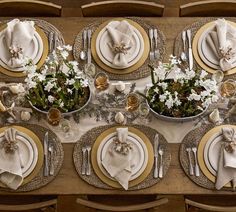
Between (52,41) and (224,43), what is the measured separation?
2.93 ft

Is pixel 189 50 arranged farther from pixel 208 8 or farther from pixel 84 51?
pixel 84 51

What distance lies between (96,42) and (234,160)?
0.92 metres

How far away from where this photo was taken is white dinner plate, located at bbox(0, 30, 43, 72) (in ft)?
7.47

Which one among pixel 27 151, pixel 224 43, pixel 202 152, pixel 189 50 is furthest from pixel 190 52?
pixel 27 151

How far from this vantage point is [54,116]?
7.02ft

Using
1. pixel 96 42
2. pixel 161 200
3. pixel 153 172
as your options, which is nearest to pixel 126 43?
pixel 96 42

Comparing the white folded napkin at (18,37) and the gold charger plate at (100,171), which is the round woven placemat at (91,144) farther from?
the white folded napkin at (18,37)

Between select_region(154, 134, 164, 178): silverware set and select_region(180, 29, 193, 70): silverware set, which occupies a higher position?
select_region(180, 29, 193, 70): silverware set

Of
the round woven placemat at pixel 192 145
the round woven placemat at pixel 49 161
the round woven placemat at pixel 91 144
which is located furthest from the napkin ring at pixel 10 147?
the round woven placemat at pixel 192 145

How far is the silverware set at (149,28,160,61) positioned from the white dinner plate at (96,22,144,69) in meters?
0.05

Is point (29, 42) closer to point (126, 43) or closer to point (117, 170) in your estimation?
point (126, 43)

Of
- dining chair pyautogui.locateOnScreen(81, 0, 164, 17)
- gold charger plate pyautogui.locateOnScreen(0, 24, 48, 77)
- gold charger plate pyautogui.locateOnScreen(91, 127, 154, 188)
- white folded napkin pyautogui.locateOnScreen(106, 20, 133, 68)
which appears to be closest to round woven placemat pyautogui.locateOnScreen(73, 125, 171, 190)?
gold charger plate pyautogui.locateOnScreen(91, 127, 154, 188)

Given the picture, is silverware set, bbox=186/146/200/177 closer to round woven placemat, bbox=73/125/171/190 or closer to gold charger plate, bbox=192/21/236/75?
round woven placemat, bbox=73/125/171/190

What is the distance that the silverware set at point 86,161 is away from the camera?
2075 millimetres
